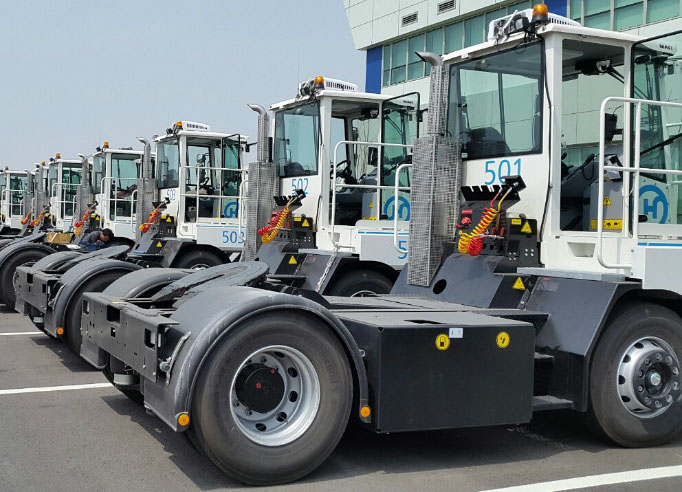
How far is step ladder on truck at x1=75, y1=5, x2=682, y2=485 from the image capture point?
4938 millimetres

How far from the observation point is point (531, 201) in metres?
6.81

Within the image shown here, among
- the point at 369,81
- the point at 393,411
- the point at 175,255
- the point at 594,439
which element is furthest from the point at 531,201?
the point at 369,81

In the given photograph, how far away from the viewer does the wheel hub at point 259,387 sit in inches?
195

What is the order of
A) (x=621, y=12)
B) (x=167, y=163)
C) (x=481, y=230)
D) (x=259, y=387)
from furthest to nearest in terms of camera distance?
(x=621, y=12) → (x=167, y=163) → (x=481, y=230) → (x=259, y=387)

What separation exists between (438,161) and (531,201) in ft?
3.28

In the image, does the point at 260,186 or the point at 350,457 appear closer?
the point at 350,457

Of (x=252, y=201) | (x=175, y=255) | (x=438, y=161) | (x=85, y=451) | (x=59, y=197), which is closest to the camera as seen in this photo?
(x=85, y=451)

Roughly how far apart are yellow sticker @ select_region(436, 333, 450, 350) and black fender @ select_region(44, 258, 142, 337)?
15.1ft

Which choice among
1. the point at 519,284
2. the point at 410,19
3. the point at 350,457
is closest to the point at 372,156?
the point at 519,284

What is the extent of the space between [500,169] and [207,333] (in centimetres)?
337

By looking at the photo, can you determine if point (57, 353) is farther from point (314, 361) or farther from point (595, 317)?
point (595, 317)

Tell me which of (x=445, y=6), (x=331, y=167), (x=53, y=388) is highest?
(x=445, y=6)

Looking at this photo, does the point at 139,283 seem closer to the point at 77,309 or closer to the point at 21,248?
the point at 77,309

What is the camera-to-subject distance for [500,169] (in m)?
7.12
